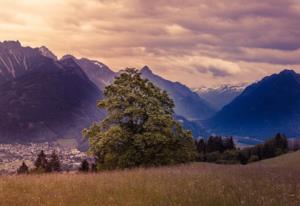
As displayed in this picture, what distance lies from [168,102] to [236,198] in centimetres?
3336

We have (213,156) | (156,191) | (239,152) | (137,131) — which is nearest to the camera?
(156,191)

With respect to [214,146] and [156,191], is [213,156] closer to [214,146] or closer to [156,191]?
[214,146]

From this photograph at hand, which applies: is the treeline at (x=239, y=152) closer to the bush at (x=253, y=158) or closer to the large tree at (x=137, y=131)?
the bush at (x=253, y=158)

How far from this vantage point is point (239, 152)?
120125 mm

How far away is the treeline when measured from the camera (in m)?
117

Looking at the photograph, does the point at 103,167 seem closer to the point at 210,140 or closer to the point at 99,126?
the point at 99,126

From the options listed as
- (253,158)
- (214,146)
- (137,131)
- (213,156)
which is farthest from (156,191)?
(214,146)

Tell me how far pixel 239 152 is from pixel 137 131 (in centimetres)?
8027

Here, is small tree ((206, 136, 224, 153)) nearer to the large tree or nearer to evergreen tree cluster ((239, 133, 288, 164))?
evergreen tree cluster ((239, 133, 288, 164))

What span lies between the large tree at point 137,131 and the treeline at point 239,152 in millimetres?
68621

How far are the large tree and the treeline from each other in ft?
225

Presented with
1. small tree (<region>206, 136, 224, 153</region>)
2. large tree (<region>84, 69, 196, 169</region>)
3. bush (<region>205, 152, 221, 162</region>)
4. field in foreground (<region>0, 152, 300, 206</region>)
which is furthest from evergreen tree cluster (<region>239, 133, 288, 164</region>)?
field in foreground (<region>0, 152, 300, 206</region>)

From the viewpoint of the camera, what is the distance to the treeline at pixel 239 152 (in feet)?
383

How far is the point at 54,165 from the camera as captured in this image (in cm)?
9781
